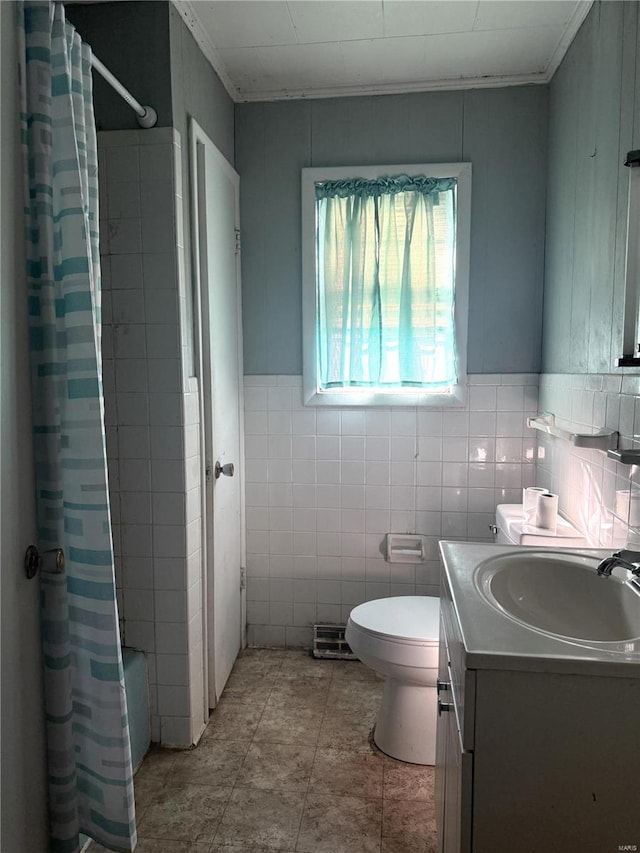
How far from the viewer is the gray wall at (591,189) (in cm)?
157

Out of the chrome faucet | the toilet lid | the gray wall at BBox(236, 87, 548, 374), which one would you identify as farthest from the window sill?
the chrome faucet

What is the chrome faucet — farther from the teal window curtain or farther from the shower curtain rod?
the shower curtain rod

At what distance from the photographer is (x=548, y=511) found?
1917mm

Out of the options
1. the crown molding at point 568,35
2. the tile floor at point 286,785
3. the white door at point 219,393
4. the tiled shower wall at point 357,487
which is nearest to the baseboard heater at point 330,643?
the tiled shower wall at point 357,487

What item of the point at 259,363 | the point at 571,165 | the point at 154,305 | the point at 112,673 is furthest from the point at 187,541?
the point at 571,165

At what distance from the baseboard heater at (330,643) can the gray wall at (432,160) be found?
1218 millimetres

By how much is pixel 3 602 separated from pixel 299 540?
1.63 meters

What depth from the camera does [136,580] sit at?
1973 millimetres

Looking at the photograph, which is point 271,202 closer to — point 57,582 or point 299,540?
point 299,540

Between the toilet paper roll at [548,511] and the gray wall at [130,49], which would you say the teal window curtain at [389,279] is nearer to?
the toilet paper roll at [548,511]

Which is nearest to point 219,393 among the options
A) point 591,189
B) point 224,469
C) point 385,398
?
point 224,469

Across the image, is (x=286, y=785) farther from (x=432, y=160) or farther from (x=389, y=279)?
(x=432, y=160)

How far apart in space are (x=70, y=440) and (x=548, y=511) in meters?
1.50

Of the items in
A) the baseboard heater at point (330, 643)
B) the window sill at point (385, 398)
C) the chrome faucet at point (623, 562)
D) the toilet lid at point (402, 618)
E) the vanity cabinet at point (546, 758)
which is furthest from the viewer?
the baseboard heater at point (330, 643)
